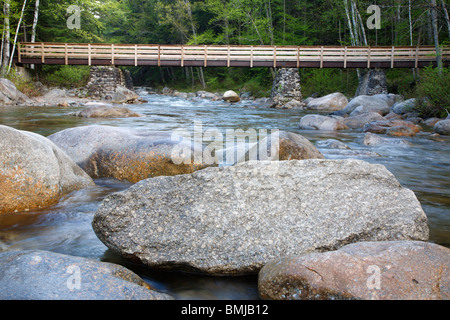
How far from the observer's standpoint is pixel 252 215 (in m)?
2.63

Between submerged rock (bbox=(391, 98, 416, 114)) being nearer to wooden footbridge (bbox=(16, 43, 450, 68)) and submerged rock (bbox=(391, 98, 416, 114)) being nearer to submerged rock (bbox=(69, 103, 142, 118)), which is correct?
wooden footbridge (bbox=(16, 43, 450, 68))

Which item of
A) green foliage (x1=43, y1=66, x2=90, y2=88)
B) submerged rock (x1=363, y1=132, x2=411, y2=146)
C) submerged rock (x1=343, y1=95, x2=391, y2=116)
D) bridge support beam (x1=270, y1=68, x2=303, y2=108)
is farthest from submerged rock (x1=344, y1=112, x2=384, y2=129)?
green foliage (x1=43, y1=66, x2=90, y2=88)

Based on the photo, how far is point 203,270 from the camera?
2.46 m

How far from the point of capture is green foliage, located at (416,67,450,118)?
11820 millimetres

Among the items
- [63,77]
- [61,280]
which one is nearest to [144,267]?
[61,280]

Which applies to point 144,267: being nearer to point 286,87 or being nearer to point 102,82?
point 286,87

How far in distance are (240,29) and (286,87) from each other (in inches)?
531

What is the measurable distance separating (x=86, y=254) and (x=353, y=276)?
1.91 m

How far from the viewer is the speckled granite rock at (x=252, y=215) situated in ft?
8.15

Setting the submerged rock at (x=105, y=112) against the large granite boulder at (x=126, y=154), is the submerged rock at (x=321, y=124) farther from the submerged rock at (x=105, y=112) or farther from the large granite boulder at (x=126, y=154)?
the large granite boulder at (x=126, y=154)

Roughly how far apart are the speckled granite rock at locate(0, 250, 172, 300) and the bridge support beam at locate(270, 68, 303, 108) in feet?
68.8
